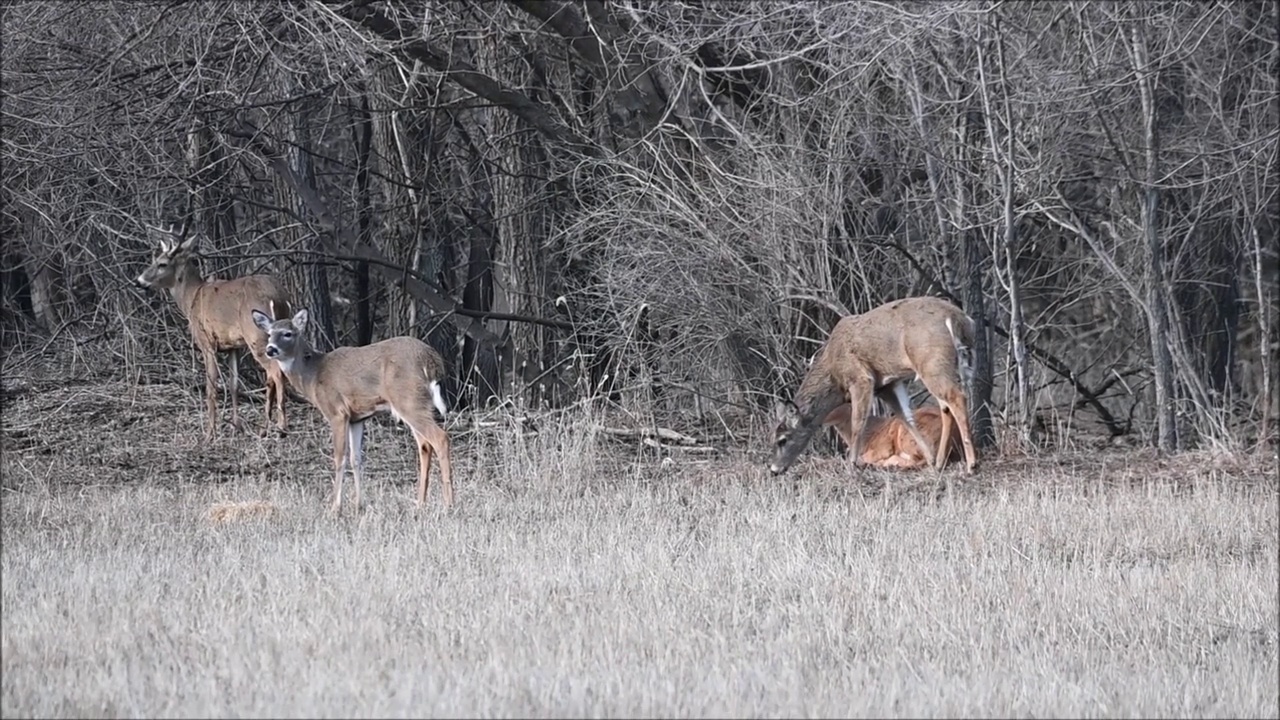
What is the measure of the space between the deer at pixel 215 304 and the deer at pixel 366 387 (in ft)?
10.8

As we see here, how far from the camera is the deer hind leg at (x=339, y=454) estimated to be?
1153 cm

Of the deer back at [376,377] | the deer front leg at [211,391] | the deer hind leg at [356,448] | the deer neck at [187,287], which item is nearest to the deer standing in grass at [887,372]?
the deer back at [376,377]

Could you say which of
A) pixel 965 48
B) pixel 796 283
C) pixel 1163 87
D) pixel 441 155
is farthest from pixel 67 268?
pixel 1163 87

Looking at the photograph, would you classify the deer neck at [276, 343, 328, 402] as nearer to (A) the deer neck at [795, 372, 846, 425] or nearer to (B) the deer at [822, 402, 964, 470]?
(A) the deer neck at [795, 372, 846, 425]

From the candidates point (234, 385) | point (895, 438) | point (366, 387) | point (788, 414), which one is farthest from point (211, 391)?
point (895, 438)

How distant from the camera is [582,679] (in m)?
6.52

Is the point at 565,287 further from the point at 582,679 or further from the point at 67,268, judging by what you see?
the point at 582,679

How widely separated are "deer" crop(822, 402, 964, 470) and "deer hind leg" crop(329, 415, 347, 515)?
4212mm

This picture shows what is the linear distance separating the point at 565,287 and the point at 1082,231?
5.47 meters

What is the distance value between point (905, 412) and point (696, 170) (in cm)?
292

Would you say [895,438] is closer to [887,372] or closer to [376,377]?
[887,372]

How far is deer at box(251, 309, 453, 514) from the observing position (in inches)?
468

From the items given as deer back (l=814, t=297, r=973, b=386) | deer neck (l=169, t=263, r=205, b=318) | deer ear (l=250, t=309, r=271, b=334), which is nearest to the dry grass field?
deer back (l=814, t=297, r=973, b=386)

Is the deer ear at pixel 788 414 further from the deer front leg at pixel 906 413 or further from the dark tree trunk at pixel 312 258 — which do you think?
the dark tree trunk at pixel 312 258
